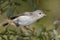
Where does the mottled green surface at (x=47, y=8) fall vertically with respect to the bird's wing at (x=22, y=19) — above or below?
above

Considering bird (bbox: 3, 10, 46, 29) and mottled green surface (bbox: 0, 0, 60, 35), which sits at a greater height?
mottled green surface (bbox: 0, 0, 60, 35)

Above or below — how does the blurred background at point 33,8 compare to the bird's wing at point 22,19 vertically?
above

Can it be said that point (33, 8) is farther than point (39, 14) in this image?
Yes

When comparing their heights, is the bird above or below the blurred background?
below

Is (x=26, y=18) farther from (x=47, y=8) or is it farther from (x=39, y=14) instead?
(x=47, y=8)

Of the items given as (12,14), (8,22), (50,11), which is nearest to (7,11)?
(12,14)

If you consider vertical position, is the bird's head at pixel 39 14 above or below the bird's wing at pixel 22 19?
above

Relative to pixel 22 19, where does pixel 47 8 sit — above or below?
above

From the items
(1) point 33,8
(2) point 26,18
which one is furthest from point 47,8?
(2) point 26,18

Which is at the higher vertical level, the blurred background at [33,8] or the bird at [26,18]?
the blurred background at [33,8]

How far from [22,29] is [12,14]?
204 mm

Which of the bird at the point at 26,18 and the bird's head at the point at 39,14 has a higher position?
the bird's head at the point at 39,14

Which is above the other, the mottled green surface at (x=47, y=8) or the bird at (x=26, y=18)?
the mottled green surface at (x=47, y=8)

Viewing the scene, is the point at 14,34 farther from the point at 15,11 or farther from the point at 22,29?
the point at 15,11
